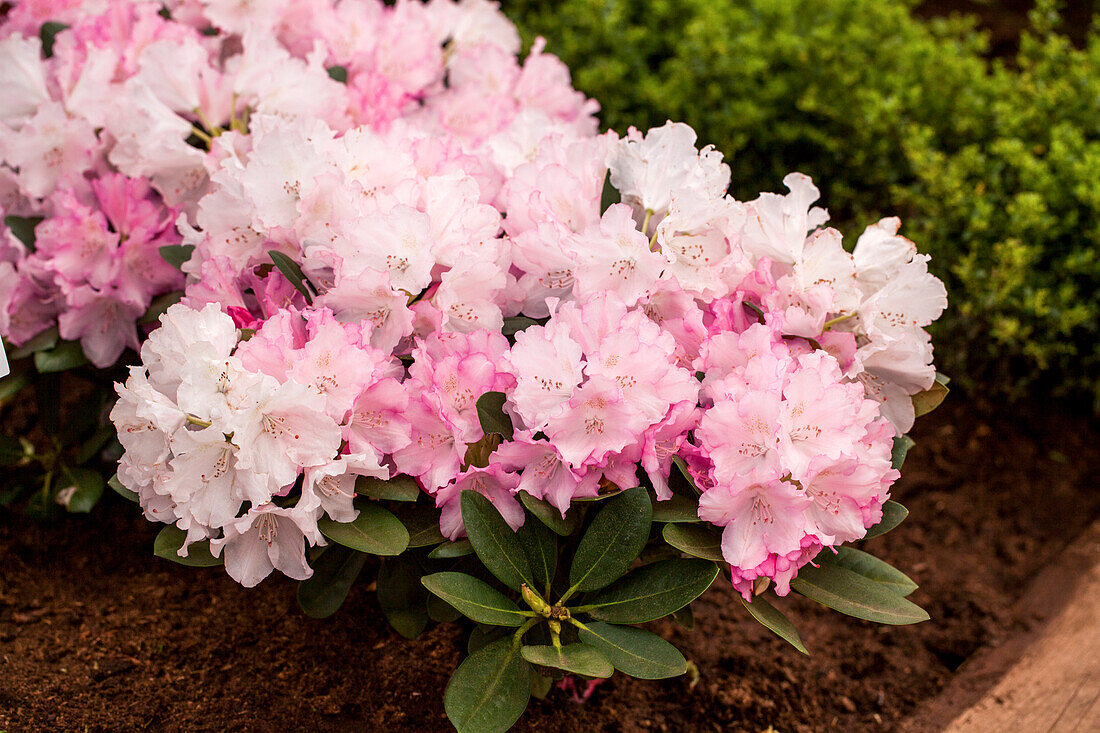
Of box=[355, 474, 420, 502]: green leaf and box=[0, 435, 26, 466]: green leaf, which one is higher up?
box=[355, 474, 420, 502]: green leaf

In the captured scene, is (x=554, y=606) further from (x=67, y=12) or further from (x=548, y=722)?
(x=67, y=12)

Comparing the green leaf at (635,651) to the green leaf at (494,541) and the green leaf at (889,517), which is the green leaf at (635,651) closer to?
the green leaf at (494,541)

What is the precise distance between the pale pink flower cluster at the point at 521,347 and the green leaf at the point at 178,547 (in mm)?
29

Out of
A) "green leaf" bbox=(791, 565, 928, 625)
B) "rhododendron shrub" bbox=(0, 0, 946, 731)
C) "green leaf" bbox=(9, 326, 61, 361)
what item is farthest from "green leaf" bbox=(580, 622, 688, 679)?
"green leaf" bbox=(9, 326, 61, 361)

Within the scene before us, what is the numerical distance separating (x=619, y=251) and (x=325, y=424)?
45 centimetres

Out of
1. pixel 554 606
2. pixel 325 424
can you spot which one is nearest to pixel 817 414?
pixel 554 606

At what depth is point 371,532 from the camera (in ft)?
4.06

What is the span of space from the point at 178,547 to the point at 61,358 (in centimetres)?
70

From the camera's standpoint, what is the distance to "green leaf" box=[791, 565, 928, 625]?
1229 millimetres

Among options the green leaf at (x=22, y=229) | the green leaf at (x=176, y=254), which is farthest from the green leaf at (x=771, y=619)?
the green leaf at (x=22, y=229)

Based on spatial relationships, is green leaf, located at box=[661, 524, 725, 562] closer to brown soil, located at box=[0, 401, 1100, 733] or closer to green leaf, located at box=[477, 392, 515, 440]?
green leaf, located at box=[477, 392, 515, 440]

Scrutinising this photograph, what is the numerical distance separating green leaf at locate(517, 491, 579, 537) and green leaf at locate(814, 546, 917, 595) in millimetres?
373

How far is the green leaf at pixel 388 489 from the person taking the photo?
125 centimetres

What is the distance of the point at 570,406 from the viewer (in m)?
1.17
